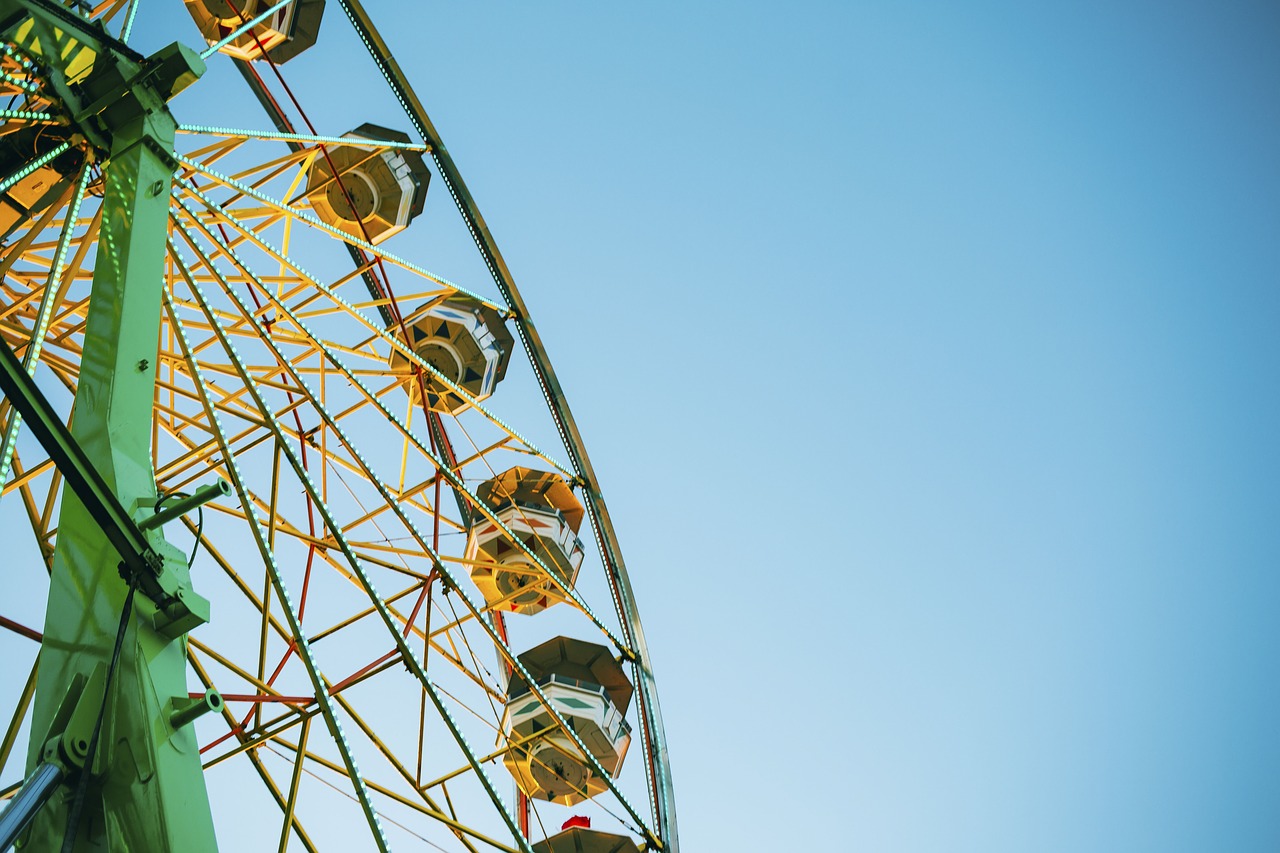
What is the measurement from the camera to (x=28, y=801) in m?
3.74

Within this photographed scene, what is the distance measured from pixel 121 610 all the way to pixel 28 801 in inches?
31.9

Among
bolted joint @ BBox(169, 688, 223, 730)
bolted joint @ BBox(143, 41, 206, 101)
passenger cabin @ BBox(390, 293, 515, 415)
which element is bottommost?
bolted joint @ BBox(169, 688, 223, 730)

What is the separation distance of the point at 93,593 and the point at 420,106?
331 inches

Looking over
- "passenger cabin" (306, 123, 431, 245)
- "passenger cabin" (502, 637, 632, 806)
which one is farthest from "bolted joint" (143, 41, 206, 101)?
"passenger cabin" (502, 637, 632, 806)

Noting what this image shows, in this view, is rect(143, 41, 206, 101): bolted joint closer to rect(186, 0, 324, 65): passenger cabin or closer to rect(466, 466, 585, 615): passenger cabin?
rect(186, 0, 324, 65): passenger cabin

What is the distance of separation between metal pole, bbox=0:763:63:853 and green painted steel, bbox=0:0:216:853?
0.08 metres

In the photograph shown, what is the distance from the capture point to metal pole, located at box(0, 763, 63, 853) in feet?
11.7

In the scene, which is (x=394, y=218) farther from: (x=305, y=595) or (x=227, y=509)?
(x=305, y=595)

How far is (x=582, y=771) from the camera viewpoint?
11891 millimetres

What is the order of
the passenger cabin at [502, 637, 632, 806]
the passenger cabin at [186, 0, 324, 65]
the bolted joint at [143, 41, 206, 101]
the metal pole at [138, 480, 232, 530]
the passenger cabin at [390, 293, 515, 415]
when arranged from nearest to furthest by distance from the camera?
the metal pole at [138, 480, 232, 530]
the bolted joint at [143, 41, 206, 101]
the passenger cabin at [502, 637, 632, 806]
the passenger cabin at [186, 0, 324, 65]
the passenger cabin at [390, 293, 515, 415]

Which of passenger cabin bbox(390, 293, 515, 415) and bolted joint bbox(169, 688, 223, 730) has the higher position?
passenger cabin bbox(390, 293, 515, 415)

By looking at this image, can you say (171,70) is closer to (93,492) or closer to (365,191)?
(93,492)

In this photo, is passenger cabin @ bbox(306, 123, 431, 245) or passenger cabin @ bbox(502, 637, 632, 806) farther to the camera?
passenger cabin @ bbox(306, 123, 431, 245)

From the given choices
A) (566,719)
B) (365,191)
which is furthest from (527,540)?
(365,191)
